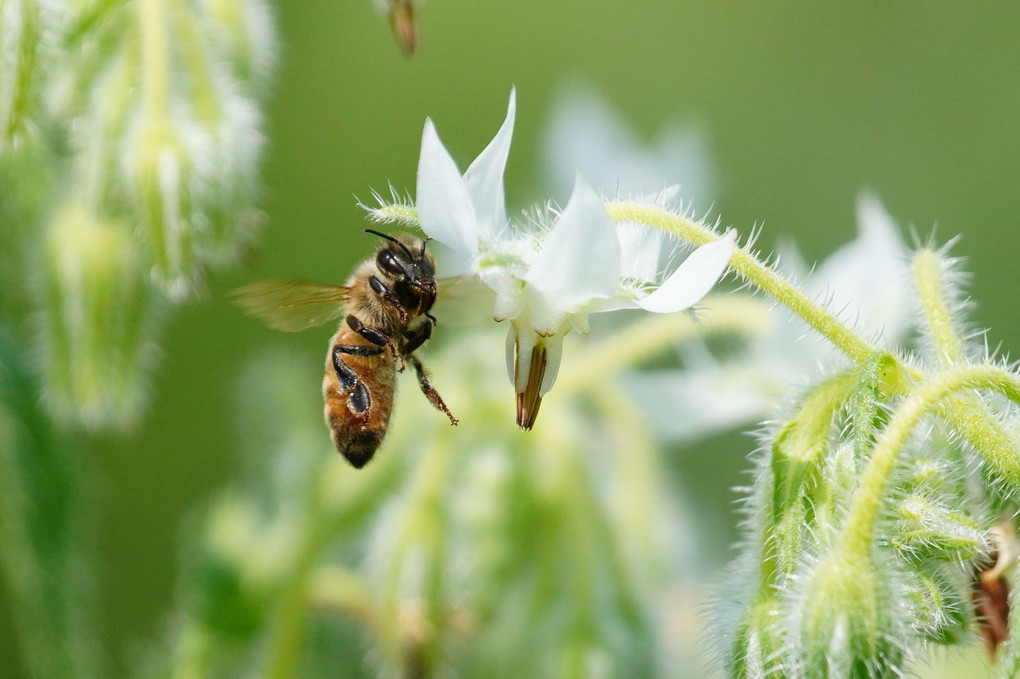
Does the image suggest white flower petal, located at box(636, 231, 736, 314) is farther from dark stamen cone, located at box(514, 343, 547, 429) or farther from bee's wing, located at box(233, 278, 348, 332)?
bee's wing, located at box(233, 278, 348, 332)

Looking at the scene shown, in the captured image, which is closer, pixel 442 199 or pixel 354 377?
pixel 442 199

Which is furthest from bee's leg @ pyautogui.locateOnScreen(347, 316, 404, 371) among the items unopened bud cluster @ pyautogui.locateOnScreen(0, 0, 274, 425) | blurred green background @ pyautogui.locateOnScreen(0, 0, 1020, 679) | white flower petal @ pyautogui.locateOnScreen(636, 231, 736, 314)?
blurred green background @ pyautogui.locateOnScreen(0, 0, 1020, 679)

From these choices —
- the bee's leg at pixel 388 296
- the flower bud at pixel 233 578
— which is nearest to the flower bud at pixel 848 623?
the bee's leg at pixel 388 296

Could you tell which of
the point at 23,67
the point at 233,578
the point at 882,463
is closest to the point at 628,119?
the point at 233,578

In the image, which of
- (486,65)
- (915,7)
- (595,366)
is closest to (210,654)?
→ (595,366)

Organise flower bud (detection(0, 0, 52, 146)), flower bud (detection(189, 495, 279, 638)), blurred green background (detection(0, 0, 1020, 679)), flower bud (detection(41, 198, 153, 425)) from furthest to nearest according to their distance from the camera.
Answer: blurred green background (detection(0, 0, 1020, 679)), flower bud (detection(189, 495, 279, 638)), flower bud (detection(41, 198, 153, 425)), flower bud (detection(0, 0, 52, 146))

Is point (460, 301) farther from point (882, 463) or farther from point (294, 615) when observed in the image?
point (882, 463)
